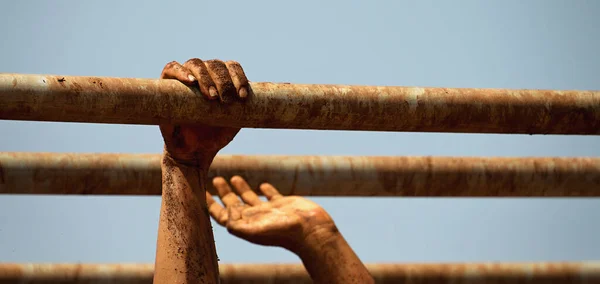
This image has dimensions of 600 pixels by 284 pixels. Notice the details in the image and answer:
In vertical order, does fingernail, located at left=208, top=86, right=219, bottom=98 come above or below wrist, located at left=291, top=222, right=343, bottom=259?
above

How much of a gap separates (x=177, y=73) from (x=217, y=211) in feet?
13.5

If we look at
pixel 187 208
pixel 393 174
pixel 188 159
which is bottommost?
pixel 393 174

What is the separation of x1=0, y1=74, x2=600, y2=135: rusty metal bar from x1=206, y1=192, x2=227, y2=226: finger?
3812 millimetres

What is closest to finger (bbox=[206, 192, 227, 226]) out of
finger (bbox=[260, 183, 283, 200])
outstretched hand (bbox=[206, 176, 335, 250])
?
outstretched hand (bbox=[206, 176, 335, 250])

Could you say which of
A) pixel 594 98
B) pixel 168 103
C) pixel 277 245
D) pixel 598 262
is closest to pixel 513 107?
pixel 594 98

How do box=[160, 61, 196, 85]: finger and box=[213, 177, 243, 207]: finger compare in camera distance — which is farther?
box=[213, 177, 243, 207]: finger

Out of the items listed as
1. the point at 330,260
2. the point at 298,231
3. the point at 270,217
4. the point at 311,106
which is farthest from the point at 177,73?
the point at 330,260

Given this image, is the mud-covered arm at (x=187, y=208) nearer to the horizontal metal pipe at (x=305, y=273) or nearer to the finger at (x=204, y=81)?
the finger at (x=204, y=81)

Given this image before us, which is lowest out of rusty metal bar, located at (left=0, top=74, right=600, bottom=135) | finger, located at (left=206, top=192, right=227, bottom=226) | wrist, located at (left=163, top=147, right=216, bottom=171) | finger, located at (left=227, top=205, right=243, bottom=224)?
finger, located at (left=206, top=192, right=227, bottom=226)

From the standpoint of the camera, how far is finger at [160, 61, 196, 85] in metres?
9.39

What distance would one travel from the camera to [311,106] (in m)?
Answer: 9.59

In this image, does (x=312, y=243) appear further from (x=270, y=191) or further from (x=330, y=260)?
(x=270, y=191)

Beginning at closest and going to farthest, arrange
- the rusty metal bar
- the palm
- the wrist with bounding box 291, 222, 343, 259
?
the rusty metal bar → the palm → the wrist with bounding box 291, 222, 343, 259

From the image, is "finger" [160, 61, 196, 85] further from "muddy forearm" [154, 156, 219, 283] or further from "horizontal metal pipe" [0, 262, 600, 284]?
"horizontal metal pipe" [0, 262, 600, 284]
